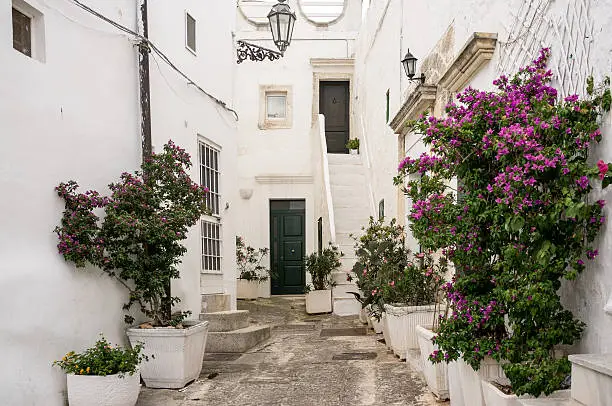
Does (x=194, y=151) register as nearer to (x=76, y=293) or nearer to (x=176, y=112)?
(x=176, y=112)

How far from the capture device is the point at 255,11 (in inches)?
612

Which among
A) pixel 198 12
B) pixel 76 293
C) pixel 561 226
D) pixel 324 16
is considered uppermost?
pixel 324 16

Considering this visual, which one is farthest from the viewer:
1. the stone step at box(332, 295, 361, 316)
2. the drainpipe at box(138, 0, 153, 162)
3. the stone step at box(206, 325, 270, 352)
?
the stone step at box(332, 295, 361, 316)

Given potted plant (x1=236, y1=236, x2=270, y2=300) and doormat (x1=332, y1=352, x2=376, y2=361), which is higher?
potted plant (x1=236, y1=236, x2=270, y2=300)

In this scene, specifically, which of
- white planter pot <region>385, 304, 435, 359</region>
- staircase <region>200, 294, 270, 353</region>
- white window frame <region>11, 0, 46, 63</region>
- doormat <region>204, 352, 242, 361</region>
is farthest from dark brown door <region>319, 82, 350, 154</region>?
white window frame <region>11, 0, 46, 63</region>

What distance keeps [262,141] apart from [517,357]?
11940 mm

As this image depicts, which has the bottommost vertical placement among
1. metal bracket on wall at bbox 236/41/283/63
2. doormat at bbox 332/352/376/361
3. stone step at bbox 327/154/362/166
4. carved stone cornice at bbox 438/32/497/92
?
doormat at bbox 332/352/376/361

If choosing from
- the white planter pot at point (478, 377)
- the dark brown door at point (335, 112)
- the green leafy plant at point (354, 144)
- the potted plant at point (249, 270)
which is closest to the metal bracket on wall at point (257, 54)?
A: the green leafy plant at point (354, 144)

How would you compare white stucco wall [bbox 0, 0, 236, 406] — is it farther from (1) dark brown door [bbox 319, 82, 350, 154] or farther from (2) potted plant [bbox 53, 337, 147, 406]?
(1) dark brown door [bbox 319, 82, 350, 154]

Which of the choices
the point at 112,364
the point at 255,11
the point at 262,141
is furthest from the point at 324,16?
the point at 112,364

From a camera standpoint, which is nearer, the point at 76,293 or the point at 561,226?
the point at 561,226

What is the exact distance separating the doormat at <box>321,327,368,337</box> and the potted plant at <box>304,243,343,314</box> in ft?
6.08

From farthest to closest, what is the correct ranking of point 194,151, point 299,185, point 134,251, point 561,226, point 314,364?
point 299,185
point 194,151
point 314,364
point 134,251
point 561,226

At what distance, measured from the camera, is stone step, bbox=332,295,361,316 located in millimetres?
10984
